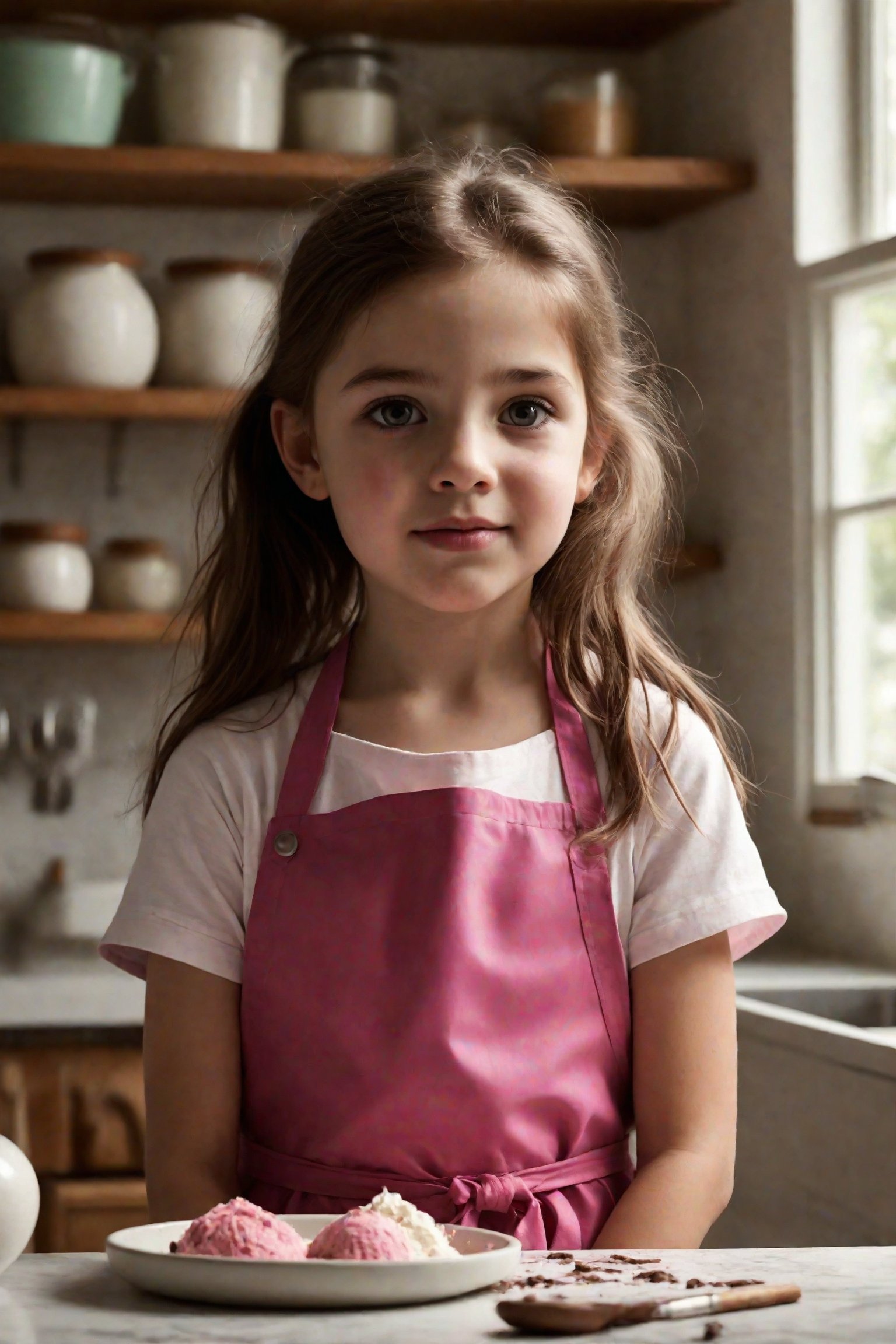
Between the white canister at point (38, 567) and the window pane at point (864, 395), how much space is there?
121 centimetres

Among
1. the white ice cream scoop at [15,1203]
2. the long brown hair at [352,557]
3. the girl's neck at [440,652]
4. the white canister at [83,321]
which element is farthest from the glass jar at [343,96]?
the white ice cream scoop at [15,1203]

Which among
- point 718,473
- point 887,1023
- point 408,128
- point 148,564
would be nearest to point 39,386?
point 148,564

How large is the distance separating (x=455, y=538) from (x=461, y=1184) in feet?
1.29

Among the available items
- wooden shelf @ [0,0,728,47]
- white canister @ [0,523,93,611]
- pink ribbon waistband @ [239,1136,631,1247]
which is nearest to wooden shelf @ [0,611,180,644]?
white canister @ [0,523,93,611]

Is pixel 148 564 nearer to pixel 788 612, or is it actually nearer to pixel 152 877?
pixel 788 612

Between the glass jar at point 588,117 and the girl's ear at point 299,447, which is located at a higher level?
the glass jar at point 588,117

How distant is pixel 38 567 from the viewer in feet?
8.50

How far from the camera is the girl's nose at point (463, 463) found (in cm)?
100

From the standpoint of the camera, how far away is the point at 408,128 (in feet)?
9.52

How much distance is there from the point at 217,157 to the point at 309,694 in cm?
165

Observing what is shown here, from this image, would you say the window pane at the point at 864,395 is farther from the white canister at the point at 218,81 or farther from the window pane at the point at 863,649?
the white canister at the point at 218,81

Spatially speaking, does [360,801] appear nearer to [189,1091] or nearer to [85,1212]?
[189,1091]

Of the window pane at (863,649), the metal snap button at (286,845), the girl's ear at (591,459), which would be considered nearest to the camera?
the metal snap button at (286,845)

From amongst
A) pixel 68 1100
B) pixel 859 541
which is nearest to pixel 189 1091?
pixel 68 1100
